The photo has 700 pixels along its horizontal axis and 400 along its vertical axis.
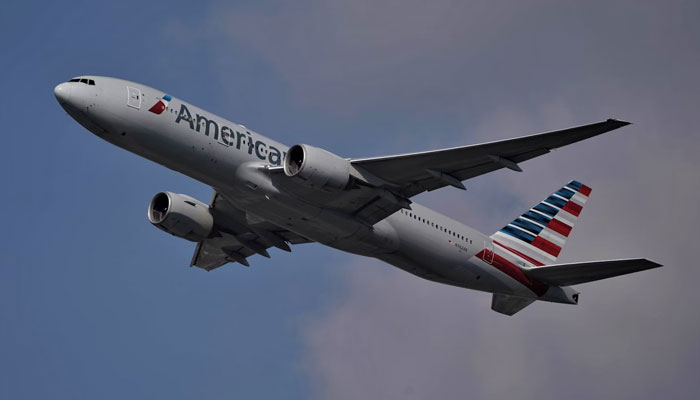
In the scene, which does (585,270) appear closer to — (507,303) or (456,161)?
(507,303)

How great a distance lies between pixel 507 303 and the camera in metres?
45.7

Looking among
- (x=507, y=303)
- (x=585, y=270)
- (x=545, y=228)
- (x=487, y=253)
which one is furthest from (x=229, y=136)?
(x=545, y=228)

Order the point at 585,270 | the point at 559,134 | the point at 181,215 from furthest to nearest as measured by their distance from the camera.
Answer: the point at 181,215
the point at 585,270
the point at 559,134

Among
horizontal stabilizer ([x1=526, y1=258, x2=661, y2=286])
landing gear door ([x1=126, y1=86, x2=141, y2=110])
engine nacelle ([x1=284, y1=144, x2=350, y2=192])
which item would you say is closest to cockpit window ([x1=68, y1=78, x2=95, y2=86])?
landing gear door ([x1=126, y1=86, x2=141, y2=110])

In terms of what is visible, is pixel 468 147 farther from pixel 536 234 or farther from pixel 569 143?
pixel 536 234

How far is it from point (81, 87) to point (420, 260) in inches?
599

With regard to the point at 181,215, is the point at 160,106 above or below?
above

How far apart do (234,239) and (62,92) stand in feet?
41.0

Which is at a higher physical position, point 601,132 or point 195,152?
point 601,132

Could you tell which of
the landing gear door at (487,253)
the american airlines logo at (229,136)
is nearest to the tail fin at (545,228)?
the landing gear door at (487,253)

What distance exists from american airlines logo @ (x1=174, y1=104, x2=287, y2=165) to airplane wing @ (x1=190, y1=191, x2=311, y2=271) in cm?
461

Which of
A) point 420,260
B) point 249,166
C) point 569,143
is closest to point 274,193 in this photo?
point 249,166

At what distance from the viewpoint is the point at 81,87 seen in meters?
36.0

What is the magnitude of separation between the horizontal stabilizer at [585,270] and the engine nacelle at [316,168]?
11501mm
